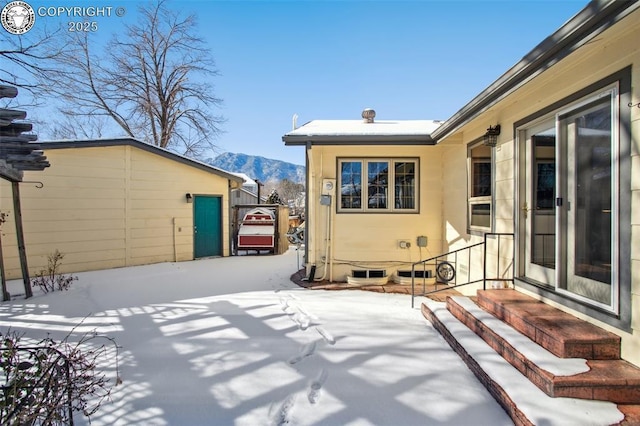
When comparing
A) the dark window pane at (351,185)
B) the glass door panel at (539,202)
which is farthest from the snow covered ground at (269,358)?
the dark window pane at (351,185)

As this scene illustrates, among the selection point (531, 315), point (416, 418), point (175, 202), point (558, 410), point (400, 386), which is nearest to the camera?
point (558, 410)

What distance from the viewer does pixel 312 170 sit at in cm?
615

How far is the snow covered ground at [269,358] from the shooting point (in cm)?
212

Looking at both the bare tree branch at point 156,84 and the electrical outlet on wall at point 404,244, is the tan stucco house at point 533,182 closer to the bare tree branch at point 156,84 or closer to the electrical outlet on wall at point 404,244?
the electrical outlet on wall at point 404,244

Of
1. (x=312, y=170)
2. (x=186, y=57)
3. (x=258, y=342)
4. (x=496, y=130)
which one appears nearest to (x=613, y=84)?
(x=496, y=130)

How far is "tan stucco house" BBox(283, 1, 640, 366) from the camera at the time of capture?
90.0 inches

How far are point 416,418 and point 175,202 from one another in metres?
8.80

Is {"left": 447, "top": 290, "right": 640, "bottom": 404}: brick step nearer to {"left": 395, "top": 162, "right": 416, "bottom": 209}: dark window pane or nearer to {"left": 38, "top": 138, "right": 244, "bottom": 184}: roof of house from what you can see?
{"left": 395, "top": 162, "right": 416, "bottom": 209}: dark window pane

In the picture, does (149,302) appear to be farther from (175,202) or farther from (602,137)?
(602,137)

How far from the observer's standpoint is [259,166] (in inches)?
4690

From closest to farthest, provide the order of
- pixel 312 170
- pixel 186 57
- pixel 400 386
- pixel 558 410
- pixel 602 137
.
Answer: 1. pixel 558 410
2. pixel 400 386
3. pixel 602 137
4. pixel 312 170
5. pixel 186 57

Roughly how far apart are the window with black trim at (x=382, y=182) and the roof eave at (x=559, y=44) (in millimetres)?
2329

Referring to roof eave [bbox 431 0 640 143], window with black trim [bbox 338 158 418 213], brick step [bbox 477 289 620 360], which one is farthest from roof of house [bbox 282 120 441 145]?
brick step [bbox 477 289 620 360]

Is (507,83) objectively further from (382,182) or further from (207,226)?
(207,226)
